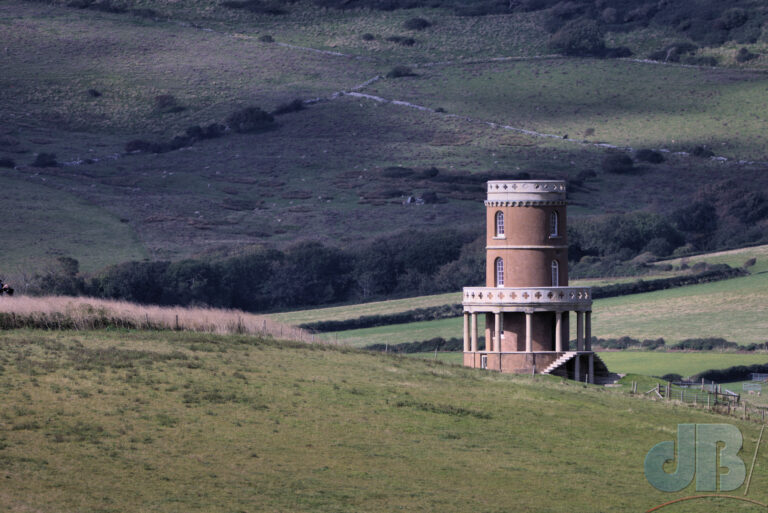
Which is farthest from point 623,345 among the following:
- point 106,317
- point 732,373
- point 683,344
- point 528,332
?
point 106,317

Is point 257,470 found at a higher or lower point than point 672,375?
higher

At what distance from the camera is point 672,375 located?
84250 mm

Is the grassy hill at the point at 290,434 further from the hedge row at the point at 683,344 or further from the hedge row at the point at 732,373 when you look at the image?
the hedge row at the point at 683,344

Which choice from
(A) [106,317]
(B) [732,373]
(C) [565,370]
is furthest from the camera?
(B) [732,373]

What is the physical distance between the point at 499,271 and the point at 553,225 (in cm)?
391

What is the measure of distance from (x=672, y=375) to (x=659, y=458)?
128 ft

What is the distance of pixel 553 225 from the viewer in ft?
251

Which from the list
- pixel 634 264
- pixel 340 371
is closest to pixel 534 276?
pixel 340 371

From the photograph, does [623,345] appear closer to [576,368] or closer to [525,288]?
[525,288]

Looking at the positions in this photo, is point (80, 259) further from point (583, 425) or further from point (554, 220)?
point (583, 425)

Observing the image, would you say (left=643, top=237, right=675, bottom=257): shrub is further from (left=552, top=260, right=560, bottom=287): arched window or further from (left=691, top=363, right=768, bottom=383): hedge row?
(left=552, top=260, right=560, bottom=287): arched window

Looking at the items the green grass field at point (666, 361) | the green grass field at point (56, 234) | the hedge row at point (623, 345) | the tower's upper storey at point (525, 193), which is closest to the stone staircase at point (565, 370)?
the tower's upper storey at point (525, 193)

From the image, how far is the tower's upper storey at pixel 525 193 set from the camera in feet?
249

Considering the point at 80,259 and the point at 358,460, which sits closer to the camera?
the point at 358,460
